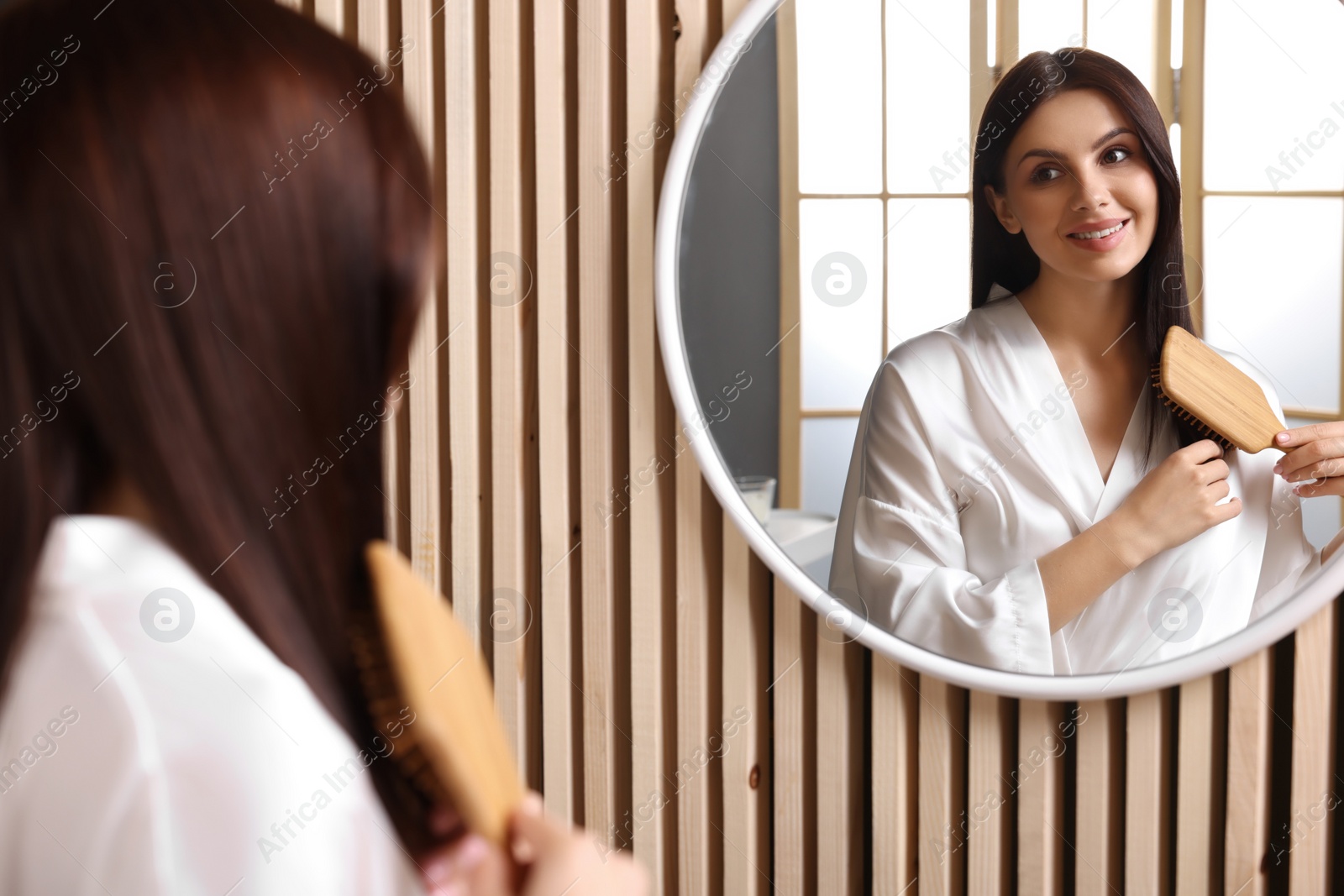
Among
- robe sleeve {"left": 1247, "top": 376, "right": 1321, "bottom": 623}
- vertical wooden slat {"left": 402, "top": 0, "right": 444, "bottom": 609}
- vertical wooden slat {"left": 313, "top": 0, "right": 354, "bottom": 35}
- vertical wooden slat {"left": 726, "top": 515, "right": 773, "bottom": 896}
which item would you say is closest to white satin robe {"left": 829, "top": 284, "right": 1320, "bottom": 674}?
robe sleeve {"left": 1247, "top": 376, "right": 1321, "bottom": 623}

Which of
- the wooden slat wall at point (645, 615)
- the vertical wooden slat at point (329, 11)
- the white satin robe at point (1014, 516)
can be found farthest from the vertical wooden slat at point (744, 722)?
the vertical wooden slat at point (329, 11)

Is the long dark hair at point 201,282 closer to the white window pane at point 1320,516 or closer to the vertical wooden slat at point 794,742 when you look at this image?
the vertical wooden slat at point 794,742

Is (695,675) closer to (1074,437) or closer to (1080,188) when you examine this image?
(1074,437)

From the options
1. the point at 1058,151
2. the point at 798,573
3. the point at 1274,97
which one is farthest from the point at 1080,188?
the point at 798,573

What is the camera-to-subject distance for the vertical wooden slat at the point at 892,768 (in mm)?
784

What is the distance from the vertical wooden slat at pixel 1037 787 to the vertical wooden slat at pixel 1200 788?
3.5 inches

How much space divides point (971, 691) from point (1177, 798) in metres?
0.18

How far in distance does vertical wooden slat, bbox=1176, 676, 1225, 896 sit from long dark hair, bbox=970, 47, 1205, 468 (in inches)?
8.6

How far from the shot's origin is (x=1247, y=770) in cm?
72

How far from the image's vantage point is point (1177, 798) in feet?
2.46

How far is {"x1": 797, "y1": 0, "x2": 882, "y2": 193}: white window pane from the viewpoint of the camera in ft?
2.29


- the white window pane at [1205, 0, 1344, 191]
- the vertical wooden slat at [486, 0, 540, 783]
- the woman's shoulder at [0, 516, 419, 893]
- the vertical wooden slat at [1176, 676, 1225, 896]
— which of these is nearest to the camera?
the woman's shoulder at [0, 516, 419, 893]

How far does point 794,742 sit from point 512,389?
402mm

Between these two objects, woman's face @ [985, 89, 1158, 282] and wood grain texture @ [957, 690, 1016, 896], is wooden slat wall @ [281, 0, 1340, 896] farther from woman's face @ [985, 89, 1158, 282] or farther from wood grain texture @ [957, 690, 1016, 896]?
woman's face @ [985, 89, 1158, 282]
